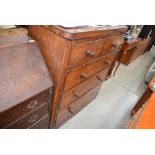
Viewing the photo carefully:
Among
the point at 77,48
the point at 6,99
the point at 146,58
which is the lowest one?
the point at 146,58

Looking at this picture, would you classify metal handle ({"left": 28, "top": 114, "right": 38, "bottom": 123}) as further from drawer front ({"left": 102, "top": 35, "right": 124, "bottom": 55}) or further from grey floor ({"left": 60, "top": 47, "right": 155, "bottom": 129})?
drawer front ({"left": 102, "top": 35, "right": 124, "bottom": 55})

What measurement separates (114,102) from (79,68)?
120 centimetres

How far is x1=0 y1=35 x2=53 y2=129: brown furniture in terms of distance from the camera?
2.54ft

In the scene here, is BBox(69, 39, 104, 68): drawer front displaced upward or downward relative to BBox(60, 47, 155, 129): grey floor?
upward

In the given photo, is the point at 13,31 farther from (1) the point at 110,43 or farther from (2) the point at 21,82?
(1) the point at 110,43

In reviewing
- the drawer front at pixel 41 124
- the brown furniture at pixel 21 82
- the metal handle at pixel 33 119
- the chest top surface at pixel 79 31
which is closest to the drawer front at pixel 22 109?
the brown furniture at pixel 21 82

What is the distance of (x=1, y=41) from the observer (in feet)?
2.84

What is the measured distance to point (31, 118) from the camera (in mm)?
1024

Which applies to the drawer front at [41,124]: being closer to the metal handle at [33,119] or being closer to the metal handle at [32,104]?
the metal handle at [33,119]

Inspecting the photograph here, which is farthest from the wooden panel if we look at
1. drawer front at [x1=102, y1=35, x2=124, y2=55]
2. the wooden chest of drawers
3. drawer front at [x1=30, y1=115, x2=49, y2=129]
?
drawer front at [x1=102, y1=35, x2=124, y2=55]

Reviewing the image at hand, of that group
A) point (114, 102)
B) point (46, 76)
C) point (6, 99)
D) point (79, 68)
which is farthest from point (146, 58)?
point (6, 99)

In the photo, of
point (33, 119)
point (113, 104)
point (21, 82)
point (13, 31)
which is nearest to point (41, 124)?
point (33, 119)

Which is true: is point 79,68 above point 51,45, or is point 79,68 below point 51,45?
below
